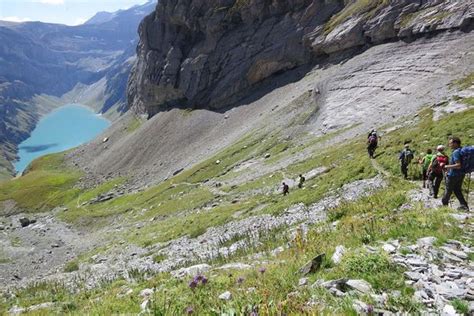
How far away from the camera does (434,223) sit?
1198cm

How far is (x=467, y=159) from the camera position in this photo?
633 inches

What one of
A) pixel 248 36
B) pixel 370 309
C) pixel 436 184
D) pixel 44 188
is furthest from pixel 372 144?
pixel 44 188

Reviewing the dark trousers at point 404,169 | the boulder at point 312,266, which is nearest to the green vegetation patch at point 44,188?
the dark trousers at point 404,169

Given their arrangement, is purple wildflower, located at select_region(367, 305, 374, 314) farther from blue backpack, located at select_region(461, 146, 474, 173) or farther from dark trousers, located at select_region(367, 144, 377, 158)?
dark trousers, located at select_region(367, 144, 377, 158)

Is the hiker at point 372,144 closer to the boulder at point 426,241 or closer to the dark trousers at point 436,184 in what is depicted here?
the dark trousers at point 436,184

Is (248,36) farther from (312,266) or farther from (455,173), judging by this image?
(312,266)

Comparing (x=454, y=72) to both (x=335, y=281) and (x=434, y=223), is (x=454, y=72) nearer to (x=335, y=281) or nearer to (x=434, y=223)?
(x=434, y=223)

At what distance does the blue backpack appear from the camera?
16.0 meters

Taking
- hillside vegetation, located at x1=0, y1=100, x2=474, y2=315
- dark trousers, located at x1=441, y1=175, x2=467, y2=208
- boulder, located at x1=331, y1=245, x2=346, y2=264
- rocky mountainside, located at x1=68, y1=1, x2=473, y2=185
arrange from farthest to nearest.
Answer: rocky mountainside, located at x1=68, y1=1, x2=473, y2=185 < dark trousers, located at x1=441, y1=175, x2=467, y2=208 < boulder, located at x1=331, y1=245, x2=346, y2=264 < hillside vegetation, located at x1=0, y1=100, x2=474, y2=315

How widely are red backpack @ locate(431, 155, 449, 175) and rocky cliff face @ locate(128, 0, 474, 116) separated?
51.7 metres

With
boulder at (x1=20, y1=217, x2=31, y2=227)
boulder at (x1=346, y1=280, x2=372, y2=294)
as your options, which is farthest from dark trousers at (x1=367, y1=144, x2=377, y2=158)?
boulder at (x1=20, y1=217, x2=31, y2=227)

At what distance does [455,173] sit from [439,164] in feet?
8.51

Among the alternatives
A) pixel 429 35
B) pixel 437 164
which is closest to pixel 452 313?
pixel 437 164

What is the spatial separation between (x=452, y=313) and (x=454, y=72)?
55481mm
